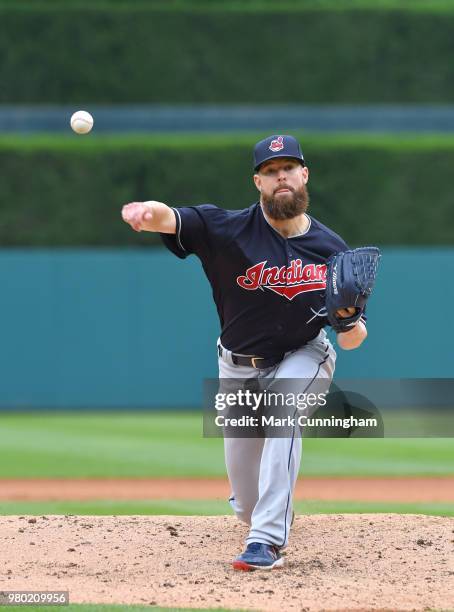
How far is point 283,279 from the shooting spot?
15.4 feet

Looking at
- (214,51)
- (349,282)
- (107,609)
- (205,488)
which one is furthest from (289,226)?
(214,51)

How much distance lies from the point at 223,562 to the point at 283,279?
1.19m

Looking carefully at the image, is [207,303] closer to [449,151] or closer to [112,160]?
[112,160]

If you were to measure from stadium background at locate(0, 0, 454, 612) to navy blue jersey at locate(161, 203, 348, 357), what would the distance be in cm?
384

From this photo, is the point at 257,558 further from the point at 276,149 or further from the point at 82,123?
the point at 82,123

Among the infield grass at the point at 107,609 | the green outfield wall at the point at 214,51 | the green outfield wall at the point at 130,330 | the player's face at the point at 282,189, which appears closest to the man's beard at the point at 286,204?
the player's face at the point at 282,189

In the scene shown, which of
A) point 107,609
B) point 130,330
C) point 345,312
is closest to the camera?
point 107,609

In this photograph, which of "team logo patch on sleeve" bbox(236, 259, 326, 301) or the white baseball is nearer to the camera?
"team logo patch on sleeve" bbox(236, 259, 326, 301)

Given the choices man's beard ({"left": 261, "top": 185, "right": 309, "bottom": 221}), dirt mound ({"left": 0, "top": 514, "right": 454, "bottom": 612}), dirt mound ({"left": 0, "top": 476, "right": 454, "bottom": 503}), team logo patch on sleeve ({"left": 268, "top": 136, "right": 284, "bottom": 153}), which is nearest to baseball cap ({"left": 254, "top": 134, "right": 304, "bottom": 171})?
team logo patch on sleeve ({"left": 268, "top": 136, "right": 284, "bottom": 153})

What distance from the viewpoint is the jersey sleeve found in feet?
15.4

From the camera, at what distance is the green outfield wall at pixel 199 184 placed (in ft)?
51.4

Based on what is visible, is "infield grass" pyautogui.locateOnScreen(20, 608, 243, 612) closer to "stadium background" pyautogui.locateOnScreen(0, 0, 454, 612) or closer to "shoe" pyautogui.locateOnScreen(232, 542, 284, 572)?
"shoe" pyautogui.locateOnScreen(232, 542, 284, 572)

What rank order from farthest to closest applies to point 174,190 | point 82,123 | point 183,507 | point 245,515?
point 174,190, point 183,507, point 82,123, point 245,515

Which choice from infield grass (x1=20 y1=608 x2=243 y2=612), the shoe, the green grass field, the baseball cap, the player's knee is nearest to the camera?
infield grass (x1=20 y1=608 x2=243 y2=612)
